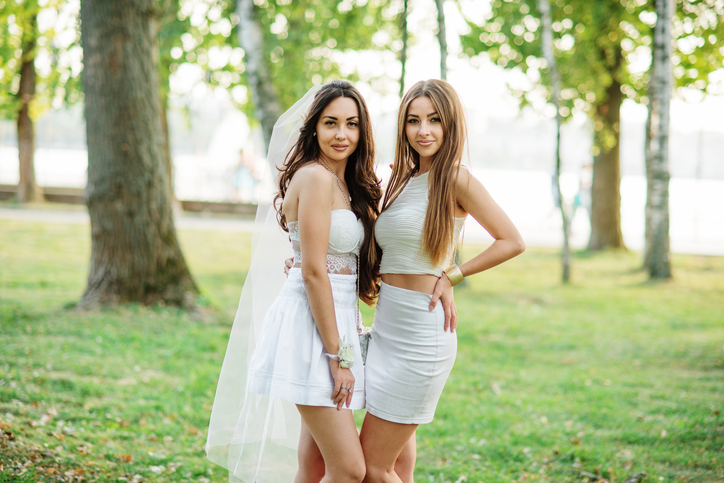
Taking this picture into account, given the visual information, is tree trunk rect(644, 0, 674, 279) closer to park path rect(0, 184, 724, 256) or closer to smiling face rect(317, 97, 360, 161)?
park path rect(0, 184, 724, 256)

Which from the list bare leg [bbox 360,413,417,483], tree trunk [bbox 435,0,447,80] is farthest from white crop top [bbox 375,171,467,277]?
tree trunk [bbox 435,0,447,80]

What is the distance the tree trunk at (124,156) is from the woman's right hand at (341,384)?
5548 mm

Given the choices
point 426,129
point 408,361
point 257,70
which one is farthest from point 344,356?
point 257,70

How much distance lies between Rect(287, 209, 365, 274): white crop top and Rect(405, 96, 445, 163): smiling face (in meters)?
0.46

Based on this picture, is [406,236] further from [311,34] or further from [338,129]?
[311,34]

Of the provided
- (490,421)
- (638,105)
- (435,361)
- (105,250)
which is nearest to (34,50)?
(105,250)

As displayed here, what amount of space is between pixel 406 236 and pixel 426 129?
51 centimetres

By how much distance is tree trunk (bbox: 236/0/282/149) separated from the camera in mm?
8719

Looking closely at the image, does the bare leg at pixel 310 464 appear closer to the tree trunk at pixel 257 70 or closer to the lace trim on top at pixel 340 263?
the lace trim on top at pixel 340 263

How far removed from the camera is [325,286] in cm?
279

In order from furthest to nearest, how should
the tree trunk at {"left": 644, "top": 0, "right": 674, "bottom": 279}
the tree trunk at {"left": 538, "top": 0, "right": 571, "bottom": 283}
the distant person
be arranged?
the distant person → the tree trunk at {"left": 538, "top": 0, "right": 571, "bottom": 283} → the tree trunk at {"left": 644, "top": 0, "right": 674, "bottom": 279}

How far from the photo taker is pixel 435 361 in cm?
291

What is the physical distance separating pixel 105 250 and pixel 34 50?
46.3 ft

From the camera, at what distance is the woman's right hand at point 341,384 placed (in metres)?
2.80
